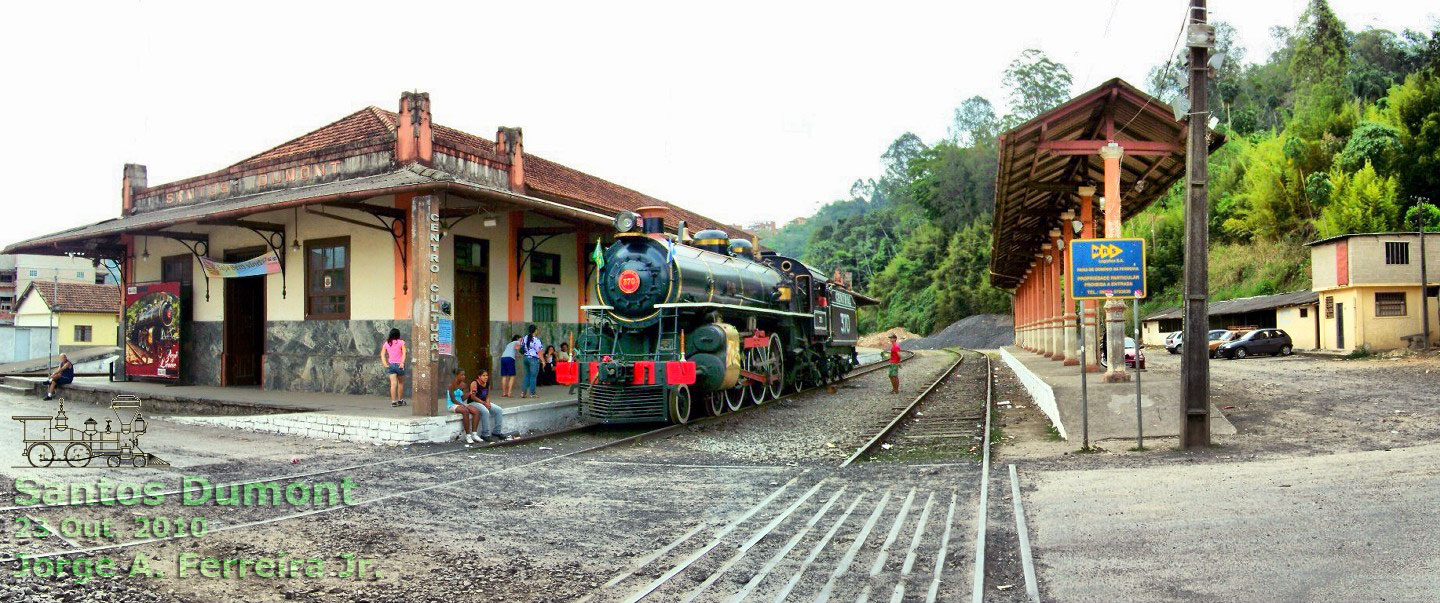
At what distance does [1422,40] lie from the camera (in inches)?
2384

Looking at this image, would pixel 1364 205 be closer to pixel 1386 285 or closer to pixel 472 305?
pixel 1386 285

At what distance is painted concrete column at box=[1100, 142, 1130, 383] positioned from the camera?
1152 centimetres

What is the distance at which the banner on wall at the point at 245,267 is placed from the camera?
15172 mm

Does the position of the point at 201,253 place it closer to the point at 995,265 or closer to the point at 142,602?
the point at 142,602

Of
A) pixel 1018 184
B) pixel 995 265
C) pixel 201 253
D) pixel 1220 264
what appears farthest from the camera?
pixel 1220 264

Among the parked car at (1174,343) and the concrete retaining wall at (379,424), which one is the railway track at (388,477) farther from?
the parked car at (1174,343)

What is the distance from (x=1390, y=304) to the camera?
25.9 m

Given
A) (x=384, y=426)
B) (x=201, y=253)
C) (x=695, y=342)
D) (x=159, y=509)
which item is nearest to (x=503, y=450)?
(x=384, y=426)

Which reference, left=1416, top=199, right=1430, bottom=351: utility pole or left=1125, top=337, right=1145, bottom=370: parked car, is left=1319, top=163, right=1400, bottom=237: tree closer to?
left=1416, top=199, right=1430, bottom=351: utility pole

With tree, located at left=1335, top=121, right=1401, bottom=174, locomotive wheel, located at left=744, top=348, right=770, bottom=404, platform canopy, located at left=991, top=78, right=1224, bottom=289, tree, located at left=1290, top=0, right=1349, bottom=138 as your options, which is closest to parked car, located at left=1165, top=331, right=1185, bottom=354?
tree, located at left=1335, top=121, right=1401, bottom=174

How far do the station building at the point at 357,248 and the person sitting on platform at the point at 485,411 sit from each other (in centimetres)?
64

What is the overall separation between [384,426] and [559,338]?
632cm

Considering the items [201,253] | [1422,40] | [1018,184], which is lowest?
[201,253]

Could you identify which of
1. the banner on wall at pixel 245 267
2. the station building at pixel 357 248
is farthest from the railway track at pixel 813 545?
the banner on wall at pixel 245 267
